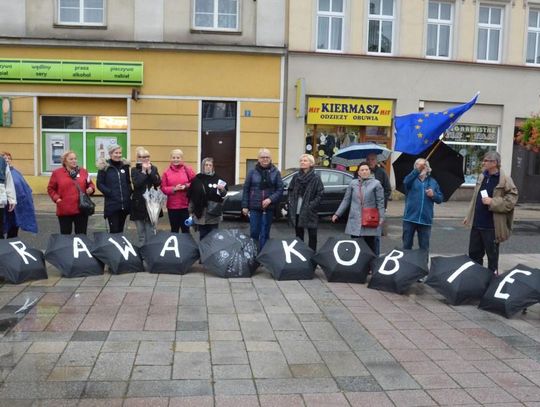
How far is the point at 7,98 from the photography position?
18000 millimetres

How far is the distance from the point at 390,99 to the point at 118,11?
9.41 meters

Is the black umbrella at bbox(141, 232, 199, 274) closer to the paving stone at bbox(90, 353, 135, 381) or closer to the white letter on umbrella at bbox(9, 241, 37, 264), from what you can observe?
the white letter on umbrella at bbox(9, 241, 37, 264)

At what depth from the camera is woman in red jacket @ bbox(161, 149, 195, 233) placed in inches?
331

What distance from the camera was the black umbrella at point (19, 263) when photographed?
22.6ft

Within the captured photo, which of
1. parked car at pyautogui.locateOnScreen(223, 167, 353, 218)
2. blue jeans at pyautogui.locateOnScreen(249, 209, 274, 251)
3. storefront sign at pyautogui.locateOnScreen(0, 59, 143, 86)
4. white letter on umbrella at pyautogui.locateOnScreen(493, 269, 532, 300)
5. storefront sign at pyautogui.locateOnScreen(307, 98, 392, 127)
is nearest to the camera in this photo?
white letter on umbrella at pyautogui.locateOnScreen(493, 269, 532, 300)

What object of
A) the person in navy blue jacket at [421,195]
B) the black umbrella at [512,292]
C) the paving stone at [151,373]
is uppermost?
the person in navy blue jacket at [421,195]

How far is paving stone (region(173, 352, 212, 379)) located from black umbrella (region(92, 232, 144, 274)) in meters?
2.96

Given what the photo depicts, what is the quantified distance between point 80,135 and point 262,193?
12.4 meters


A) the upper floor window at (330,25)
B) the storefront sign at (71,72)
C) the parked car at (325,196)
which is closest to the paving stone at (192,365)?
the parked car at (325,196)

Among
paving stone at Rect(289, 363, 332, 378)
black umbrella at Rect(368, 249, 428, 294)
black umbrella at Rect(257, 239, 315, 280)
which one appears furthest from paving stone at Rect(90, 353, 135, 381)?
black umbrella at Rect(368, 249, 428, 294)

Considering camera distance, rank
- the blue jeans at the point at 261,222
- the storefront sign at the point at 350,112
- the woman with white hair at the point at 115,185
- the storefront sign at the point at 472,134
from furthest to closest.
Answer: the storefront sign at the point at 472,134 → the storefront sign at the point at 350,112 → the blue jeans at the point at 261,222 → the woman with white hair at the point at 115,185

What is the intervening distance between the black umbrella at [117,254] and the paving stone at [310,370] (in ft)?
11.8

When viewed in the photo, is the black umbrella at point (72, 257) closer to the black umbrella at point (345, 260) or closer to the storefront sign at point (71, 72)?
the black umbrella at point (345, 260)

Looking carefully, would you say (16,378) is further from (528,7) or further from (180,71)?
(528,7)
